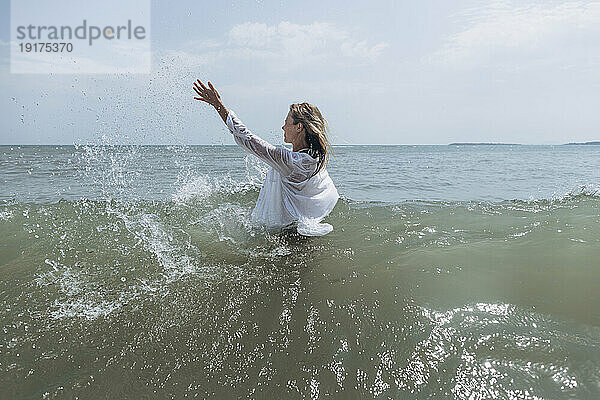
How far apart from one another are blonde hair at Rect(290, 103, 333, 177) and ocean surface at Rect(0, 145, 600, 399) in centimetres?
104

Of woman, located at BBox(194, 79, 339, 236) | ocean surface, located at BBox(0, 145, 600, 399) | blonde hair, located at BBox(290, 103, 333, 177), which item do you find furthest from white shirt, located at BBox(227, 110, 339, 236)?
ocean surface, located at BBox(0, 145, 600, 399)

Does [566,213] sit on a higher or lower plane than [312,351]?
higher

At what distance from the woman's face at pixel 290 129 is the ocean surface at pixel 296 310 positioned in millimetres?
1153

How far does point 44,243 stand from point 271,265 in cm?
275

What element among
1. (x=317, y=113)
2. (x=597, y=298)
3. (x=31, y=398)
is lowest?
(x=31, y=398)

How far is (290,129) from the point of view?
15.5 ft

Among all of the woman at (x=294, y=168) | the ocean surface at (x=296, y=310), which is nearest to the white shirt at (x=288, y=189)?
the woman at (x=294, y=168)

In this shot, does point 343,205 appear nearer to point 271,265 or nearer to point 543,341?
point 271,265

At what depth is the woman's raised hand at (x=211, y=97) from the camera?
4.53m

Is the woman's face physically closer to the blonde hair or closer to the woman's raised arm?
the blonde hair

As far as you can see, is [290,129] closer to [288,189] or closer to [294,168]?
[294,168]

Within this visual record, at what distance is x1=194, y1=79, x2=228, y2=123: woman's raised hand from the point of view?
4.53 metres

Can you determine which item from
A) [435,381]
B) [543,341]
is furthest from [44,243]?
[543,341]

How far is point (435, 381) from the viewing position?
2312mm
